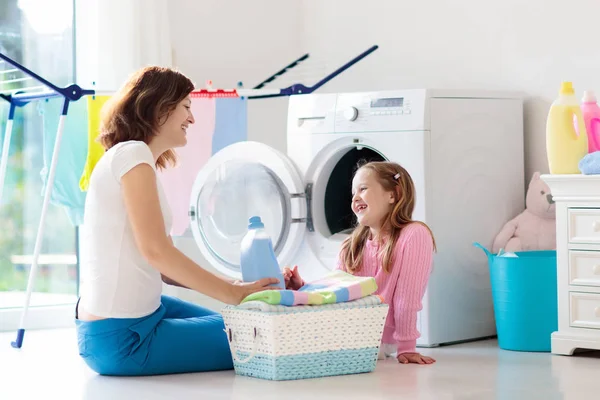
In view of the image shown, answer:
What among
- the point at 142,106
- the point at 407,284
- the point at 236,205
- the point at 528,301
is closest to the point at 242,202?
the point at 236,205

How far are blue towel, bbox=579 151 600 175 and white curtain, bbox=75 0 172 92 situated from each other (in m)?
1.78

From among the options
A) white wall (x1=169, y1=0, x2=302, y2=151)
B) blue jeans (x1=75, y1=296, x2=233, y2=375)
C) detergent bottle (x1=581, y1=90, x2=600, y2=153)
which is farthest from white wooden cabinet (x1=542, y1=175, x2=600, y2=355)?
white wall (x1=169, y1=0, x2=302, y2=151)

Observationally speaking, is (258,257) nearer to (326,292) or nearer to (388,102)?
(326,292)

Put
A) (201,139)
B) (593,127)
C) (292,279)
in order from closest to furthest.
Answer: (292,279) < (593,127) < (201,139)

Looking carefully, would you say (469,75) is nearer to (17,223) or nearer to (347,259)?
(347,259)

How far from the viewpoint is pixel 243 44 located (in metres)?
4.34

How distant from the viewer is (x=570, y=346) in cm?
298

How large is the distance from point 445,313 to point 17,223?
1797 millimetres

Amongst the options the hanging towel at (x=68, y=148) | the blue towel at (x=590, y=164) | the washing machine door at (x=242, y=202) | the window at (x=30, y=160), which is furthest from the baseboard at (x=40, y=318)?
the blue towel at (x=590, y=164)

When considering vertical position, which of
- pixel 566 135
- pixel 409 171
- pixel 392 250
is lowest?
pixel 392 250

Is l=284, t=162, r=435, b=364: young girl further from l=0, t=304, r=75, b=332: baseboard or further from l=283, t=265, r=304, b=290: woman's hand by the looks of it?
l=0, t=304, r=75, b=332: baseboard

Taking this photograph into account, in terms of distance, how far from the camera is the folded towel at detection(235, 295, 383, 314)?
8.20 feet

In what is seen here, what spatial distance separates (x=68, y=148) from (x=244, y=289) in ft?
4.35

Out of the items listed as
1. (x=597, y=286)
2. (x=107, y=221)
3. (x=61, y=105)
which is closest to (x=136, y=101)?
(x=107, y=221)
